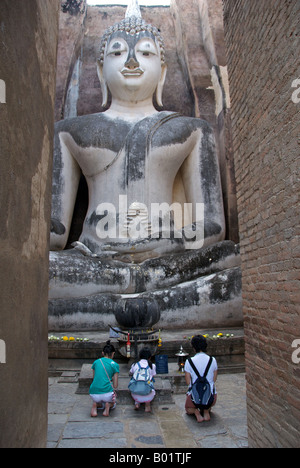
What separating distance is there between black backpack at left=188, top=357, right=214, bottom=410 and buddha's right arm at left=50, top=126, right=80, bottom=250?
4.72 m

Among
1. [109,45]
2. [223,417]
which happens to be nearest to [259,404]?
[223,417]

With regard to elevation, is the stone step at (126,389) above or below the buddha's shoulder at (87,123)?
below

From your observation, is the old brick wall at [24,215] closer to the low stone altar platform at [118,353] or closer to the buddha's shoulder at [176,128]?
the low stone altar platform at [118,353]

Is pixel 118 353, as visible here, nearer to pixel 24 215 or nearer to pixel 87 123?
pixel 24 215

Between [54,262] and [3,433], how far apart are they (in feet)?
14.6

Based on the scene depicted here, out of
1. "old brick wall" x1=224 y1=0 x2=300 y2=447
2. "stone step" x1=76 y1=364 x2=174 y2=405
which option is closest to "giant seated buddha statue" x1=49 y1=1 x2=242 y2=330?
"stone step" x1=76 y1=364 x2=174 y2=405

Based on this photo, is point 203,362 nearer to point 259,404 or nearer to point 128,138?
point 259,404

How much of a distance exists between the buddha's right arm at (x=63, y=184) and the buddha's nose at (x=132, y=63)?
1625 mm

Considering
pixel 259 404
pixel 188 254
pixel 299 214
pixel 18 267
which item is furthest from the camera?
pixel 188 254

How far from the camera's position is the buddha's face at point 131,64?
8.16 metres

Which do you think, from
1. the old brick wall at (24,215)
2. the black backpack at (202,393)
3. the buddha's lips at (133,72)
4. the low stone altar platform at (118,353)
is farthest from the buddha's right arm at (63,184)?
the old brick wall at (24,215)

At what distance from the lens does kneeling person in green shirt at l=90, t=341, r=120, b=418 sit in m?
3.37

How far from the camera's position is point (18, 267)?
2.10m

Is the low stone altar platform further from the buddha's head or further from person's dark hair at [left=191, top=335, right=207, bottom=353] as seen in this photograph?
the buddha's head
